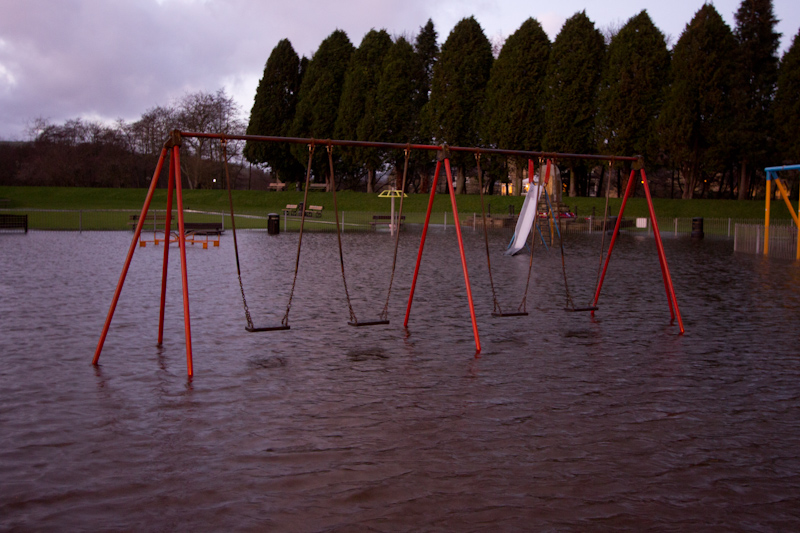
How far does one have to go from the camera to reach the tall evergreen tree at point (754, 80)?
164 feet

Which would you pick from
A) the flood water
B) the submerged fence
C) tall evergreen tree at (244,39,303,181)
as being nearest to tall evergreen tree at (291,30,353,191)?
tall evergreen tree at (244,39,303,181)

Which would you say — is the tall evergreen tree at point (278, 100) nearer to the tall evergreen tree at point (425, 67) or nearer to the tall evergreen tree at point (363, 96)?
the tall evergreen tree at point (363, 96)

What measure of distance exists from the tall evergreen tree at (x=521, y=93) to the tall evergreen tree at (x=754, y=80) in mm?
14120

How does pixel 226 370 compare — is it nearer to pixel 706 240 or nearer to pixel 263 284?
pixel 263 284

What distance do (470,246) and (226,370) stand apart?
20.3 meters

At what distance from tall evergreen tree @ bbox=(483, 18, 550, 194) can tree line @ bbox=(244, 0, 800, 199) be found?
4.3 inches

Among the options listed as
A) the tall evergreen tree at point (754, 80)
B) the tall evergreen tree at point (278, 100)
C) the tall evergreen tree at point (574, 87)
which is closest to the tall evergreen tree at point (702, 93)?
the tall evergreen tree at point (754, 80)

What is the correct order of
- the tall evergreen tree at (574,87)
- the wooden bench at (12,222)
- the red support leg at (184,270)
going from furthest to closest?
1. the tall evergreen tree at (574,87)
2. the wooden bench at (12,222)
3. the red support leg at (184,270)

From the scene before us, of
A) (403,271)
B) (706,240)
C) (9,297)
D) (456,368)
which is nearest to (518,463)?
(456,368)

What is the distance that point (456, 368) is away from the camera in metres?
8.27

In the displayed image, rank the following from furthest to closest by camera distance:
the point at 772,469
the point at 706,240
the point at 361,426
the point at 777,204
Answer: the point at 777,204, the point at 706,240, the point at 361,426, the point at 772,469

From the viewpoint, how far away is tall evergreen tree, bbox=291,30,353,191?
68.5 m

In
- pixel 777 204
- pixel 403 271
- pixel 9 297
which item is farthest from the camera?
pixel 777 204

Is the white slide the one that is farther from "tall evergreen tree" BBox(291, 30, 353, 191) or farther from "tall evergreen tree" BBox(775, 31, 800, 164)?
"tall evergreen tree" BBox(291, 30, 353, 191)
